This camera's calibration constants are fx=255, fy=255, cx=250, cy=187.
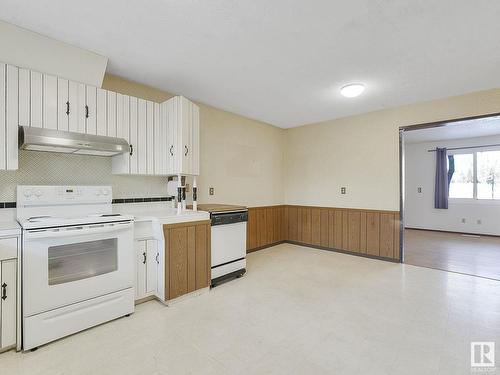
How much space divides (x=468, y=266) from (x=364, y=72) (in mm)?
3296

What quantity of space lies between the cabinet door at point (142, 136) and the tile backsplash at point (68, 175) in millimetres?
298

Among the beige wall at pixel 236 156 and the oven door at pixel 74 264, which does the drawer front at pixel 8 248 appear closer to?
the oven door at pixel 74 264

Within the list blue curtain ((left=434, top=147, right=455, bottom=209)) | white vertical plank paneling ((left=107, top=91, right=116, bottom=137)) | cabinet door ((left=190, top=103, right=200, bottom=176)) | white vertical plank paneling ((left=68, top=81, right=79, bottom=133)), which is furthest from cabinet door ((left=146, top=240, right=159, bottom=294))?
blue curtain ((left=434, top=147, right=455, bottom=209))

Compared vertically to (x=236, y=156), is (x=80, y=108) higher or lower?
higher

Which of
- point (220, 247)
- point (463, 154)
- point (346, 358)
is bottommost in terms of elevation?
point (346, 358)

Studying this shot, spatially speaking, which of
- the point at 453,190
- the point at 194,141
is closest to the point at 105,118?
the point at 194,141

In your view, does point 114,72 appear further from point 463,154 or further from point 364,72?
point 463,154

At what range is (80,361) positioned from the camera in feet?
5.69

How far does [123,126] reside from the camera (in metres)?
2.68

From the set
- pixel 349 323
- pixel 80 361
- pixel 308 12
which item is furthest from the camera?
pixel 349 323

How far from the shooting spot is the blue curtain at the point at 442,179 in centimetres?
646

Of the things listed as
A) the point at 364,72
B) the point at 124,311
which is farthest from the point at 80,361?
the point at 364,72

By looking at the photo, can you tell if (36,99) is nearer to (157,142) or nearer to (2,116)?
(2,116)

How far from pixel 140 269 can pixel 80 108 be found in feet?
5.39
